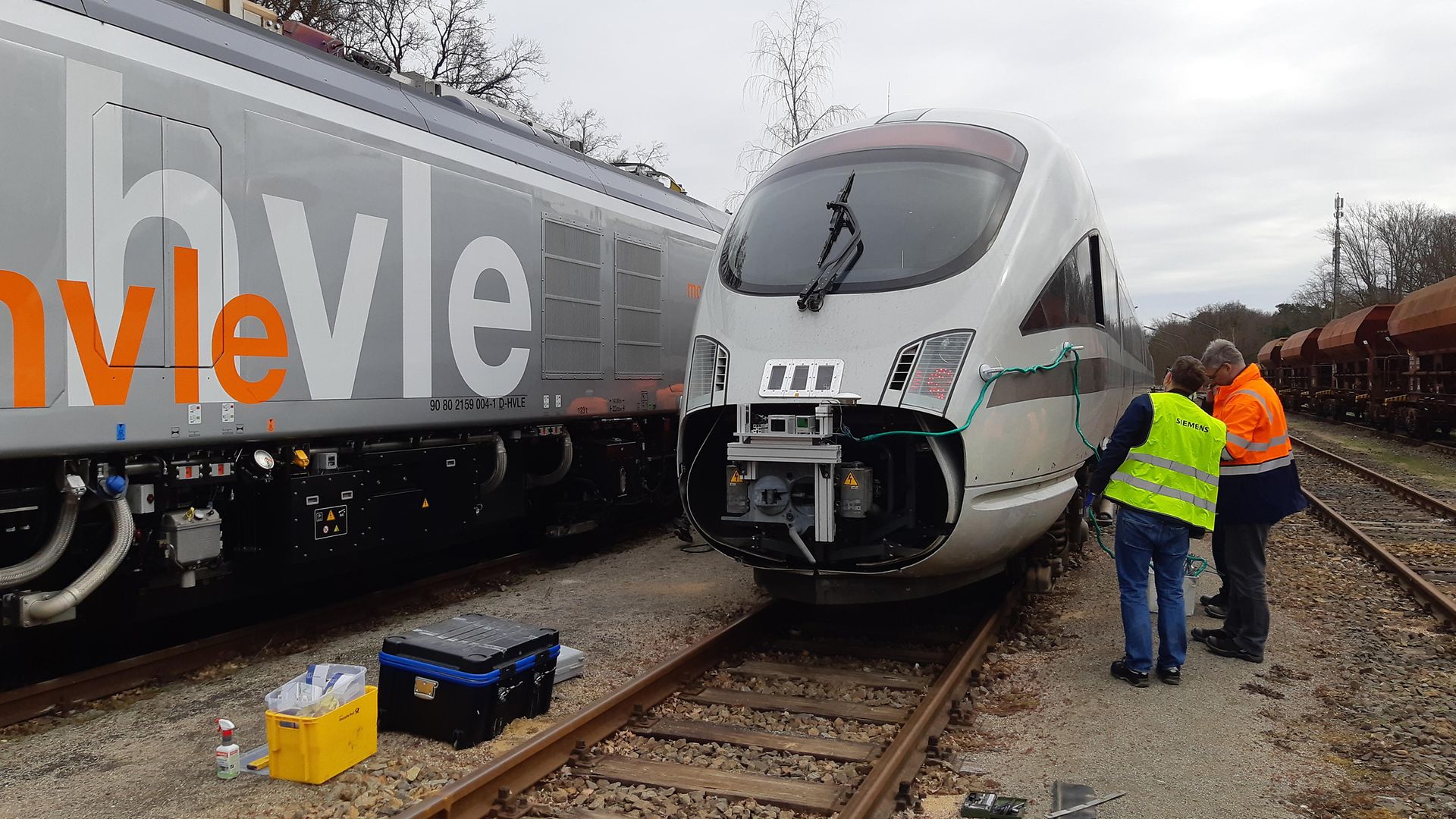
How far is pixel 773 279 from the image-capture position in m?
5.71

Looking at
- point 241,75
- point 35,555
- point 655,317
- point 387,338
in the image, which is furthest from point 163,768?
point 655,317

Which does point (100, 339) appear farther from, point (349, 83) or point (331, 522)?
point (349, 83)

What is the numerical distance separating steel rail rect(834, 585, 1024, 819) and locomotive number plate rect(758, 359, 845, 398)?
1564 mm

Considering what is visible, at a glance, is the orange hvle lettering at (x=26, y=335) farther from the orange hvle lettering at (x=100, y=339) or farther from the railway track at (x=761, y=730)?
the railway track at (x=761, y=730)

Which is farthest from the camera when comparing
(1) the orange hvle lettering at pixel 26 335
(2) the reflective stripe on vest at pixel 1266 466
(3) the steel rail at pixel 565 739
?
(2) the reflective stripe on vest at pixel 1266 466

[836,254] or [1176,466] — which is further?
[836,254]

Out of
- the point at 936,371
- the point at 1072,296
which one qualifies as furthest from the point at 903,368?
the point at 1072,296

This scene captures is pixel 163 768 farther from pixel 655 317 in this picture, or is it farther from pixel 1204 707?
pixel 655 317

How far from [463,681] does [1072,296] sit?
408 cm

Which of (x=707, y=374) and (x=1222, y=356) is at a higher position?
(x=1222, y=356)

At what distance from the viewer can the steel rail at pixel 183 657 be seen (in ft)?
15.8

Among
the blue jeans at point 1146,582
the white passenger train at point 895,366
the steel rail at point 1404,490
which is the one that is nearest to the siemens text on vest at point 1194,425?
the blue jeans at point 1146,582

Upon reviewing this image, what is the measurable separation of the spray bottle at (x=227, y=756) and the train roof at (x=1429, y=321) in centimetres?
2077

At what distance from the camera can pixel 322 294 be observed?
5867 millimetres
